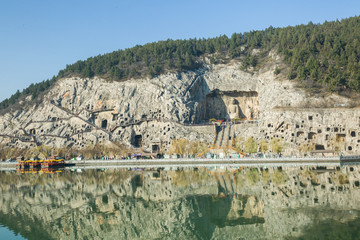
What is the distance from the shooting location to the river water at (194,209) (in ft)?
64.2

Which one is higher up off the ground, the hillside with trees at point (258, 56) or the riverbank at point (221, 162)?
the hillside with trees at point (258, 56)

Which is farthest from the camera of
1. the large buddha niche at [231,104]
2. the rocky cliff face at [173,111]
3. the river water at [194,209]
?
the large buddha niche at [231,104]

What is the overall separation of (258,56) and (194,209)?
226 ft

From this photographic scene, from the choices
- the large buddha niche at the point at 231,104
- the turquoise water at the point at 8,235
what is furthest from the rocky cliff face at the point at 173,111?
the turquoise water at the point at 8,235

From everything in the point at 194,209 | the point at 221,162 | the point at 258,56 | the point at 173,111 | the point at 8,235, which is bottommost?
the point at 221,162

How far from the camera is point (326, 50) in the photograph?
73.1 m

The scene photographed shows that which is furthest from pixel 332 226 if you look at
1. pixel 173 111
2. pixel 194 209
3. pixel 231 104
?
pixel 231 104

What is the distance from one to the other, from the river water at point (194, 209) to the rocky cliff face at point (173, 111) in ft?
95.4

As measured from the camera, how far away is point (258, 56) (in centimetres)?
8750

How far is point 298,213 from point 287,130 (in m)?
43.4

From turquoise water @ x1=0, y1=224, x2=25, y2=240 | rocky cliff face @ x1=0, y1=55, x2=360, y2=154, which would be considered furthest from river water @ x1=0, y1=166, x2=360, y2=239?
rocky cliff face @ x1=0, y1=55, x2=360, y2=154

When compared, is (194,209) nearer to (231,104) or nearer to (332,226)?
(332,226)

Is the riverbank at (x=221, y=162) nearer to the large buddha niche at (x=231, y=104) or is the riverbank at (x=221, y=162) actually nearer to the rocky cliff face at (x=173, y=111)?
the rocky cliff face at (x=173, y=111)

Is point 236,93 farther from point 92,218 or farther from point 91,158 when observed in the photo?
point 92,218
